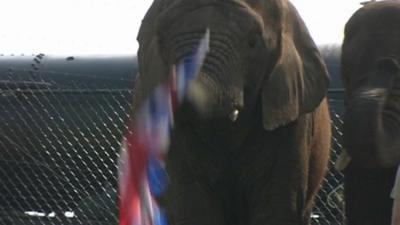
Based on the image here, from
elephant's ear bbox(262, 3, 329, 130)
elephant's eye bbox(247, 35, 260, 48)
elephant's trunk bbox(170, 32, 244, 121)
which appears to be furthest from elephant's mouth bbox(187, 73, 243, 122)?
elephant's ear bbox(262, 3, 329, 130)

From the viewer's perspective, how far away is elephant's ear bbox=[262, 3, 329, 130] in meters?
4.74

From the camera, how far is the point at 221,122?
178 inches

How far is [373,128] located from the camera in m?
4.33

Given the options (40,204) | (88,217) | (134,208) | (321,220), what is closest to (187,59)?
(134,208)

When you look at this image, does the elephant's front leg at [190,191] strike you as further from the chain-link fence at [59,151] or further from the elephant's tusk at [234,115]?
the chain-link fence at [59,151]

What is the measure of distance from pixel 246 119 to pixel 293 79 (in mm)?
326

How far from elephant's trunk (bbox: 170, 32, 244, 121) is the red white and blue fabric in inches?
1.4

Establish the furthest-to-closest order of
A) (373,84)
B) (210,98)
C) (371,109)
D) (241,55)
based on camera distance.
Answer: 1. (373,84)
2. (241,55)
3. (371,109)
4. (210,98)

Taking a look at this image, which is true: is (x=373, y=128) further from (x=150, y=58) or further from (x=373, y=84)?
(x=150, y=58)

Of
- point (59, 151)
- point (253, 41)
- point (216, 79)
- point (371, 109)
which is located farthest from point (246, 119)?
point (59, 151)

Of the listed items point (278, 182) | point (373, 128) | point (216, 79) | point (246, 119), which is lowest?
point (278, 182)

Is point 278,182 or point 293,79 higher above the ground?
point 293,79

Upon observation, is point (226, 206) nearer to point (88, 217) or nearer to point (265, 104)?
point (265, 104)

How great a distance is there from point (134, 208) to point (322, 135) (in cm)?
115
